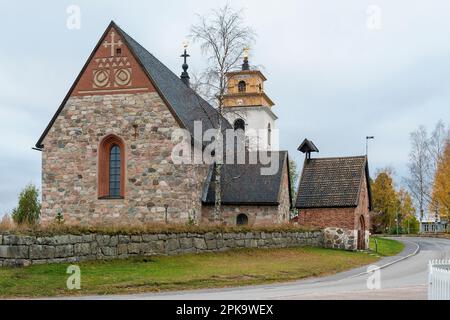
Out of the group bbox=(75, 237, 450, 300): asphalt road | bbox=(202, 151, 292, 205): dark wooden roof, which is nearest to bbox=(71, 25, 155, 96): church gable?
bbox=(202, 151, 292, 205): dark wooden roof

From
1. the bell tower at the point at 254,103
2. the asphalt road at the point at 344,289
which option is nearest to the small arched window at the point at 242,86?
the bell tower at the point at 254,103

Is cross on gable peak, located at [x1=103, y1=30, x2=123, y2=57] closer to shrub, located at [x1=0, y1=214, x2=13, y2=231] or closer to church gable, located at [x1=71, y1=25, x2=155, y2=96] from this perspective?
church gable, located at [x1=71, y1=25, x2=155, y2=96]

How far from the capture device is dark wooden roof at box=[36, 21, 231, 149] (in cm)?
3378

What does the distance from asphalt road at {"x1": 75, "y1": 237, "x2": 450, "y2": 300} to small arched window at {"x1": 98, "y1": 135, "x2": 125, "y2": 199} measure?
14248mm

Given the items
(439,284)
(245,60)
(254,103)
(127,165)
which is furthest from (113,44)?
(254,103)

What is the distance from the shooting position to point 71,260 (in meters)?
21.8

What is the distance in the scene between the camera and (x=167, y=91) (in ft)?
117

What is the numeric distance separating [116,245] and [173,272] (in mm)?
3035

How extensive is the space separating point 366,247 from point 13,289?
26806 millimetres

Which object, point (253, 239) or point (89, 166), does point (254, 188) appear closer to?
point (253, 239)

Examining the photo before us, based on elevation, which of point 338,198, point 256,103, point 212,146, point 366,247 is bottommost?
point 366,247

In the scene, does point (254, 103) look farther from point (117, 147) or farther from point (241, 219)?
point (117, 147)

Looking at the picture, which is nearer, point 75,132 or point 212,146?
point 75,132

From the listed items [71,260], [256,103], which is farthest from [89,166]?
[256,103]
